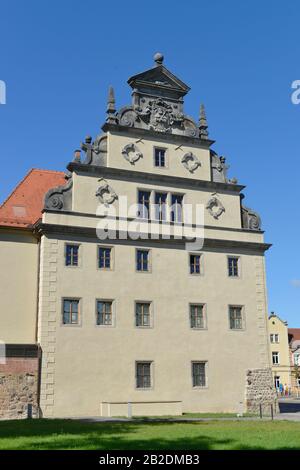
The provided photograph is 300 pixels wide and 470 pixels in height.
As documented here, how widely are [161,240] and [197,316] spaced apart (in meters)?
4.45

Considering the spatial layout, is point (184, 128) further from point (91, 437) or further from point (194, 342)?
point (91, 437)

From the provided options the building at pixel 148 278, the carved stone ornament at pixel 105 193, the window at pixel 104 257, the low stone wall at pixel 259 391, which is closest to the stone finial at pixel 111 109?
the building at pixel 148 278

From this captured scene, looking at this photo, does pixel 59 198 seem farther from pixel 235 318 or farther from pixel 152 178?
pixel 235 318

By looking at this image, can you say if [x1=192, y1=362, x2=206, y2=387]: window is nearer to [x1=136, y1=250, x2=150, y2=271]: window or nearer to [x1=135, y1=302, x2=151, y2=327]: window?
[x1=135, y1=302, x2=151, y2=327]: window

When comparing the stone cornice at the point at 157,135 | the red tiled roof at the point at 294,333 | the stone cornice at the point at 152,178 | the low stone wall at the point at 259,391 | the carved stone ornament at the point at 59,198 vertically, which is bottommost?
the low stone wall at the point at 259,391

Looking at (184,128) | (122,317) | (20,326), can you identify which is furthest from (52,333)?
(184,128)

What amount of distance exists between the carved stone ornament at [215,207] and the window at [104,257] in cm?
660

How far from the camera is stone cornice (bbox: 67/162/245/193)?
3004 cm

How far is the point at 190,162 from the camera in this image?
33031 mm

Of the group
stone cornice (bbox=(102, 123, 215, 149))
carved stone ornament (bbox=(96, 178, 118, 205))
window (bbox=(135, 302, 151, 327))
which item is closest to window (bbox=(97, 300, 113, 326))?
window (bbox=(135, 302, 151, 327))

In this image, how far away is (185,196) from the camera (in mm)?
32438

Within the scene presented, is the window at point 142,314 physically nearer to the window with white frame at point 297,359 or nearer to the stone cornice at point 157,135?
the stone cornice at point 157,135

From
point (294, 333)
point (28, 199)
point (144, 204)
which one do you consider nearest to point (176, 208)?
point (144, 204)

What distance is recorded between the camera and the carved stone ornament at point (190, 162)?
1294 inches
